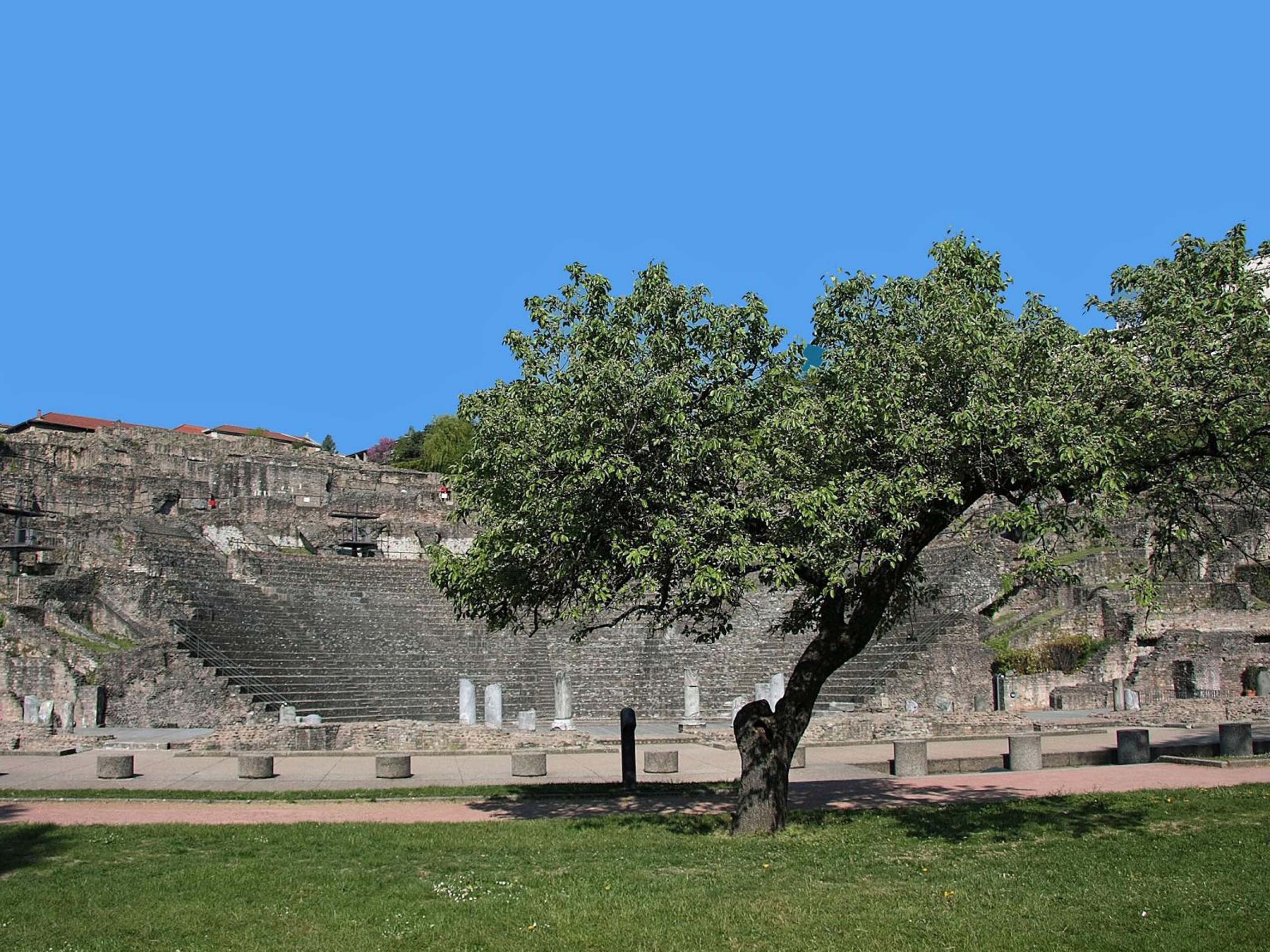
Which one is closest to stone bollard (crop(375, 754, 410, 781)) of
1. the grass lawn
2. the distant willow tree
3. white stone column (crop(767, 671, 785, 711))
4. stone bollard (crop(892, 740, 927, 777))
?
the grass lawn

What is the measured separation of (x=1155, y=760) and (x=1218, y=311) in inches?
400

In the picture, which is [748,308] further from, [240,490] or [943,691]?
[240,490]

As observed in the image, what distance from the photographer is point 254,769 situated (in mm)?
18484

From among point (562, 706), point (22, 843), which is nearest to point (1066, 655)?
point (562, 706)

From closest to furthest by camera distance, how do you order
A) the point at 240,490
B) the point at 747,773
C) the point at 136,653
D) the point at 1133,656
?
the point at 747,773 < the point at 136,653 < the point at 1133,656 < the point at 240,490

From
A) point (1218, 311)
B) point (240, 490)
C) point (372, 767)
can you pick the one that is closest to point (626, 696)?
point (372, 767)

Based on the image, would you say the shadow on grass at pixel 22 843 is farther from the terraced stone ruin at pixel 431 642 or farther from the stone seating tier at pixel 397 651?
the stone seating tier at pixel 397 651

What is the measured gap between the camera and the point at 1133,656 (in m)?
34.7

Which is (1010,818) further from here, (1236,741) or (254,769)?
(254,769)

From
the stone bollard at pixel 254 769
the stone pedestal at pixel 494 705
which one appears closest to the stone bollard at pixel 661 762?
the stone bollard at pixel 254 769

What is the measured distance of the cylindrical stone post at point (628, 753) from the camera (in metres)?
17.0

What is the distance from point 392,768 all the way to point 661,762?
4.26m

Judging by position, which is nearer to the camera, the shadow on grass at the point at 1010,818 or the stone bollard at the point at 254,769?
the shadow on grass at the point at 1010,818

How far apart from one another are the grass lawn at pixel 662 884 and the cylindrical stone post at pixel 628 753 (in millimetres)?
3220
